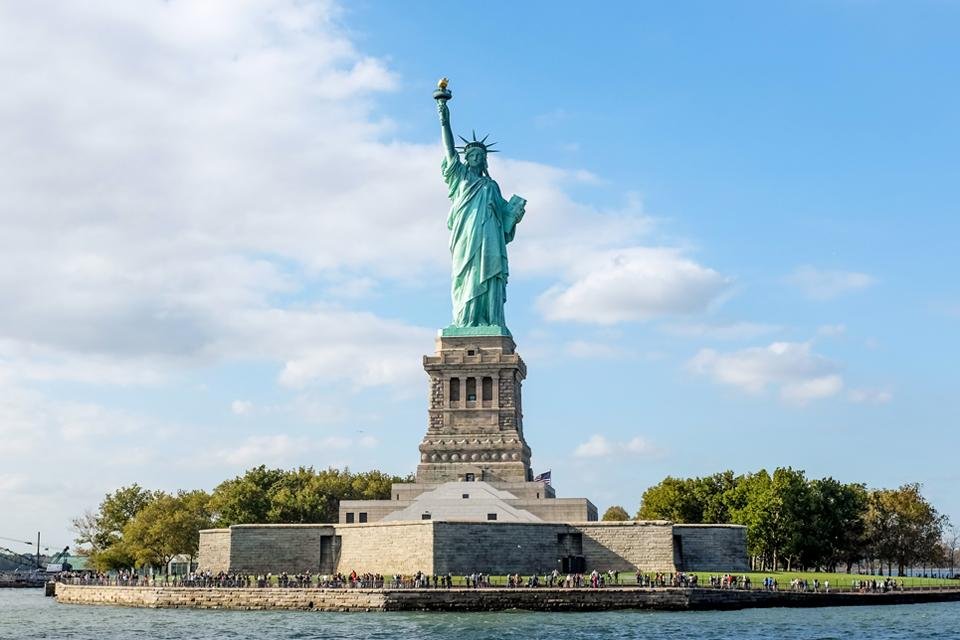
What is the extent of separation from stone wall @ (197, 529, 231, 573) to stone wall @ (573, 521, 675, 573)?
60.7 ft

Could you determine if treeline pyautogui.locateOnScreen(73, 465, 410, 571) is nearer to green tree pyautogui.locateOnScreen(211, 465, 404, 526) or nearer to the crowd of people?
green tree pyautogui.locateOnScreen(211, 465, 404, 526)

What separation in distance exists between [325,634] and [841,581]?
30956 mm

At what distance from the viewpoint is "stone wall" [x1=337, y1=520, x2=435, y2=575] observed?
195 ft

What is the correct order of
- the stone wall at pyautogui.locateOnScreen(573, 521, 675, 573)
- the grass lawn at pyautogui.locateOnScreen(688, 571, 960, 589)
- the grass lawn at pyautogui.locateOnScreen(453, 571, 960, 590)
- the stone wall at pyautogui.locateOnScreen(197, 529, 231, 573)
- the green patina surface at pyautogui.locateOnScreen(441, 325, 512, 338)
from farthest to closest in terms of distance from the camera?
the green patina surface at pyautogui.locateOnScreen(441, 325, 512, 338) < the stone wall at pyautogui.locateOnScreen(197, 529, 231, 573) < the stone wall at pyautogui.locateOnScreen(573, 521, 675, 573) < the grass lawn at pyautogui.locateOnScreen(688, 571, 960, 589) < the grass lawn at pyautogui.locateOnScreen(453, 571, 960, 590)

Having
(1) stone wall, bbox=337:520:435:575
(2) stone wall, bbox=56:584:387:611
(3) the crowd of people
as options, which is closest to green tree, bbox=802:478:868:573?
(3) the crowd of people

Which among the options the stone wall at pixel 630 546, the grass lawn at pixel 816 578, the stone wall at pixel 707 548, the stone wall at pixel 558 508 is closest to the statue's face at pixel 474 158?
the stone wall at pixel 558 508

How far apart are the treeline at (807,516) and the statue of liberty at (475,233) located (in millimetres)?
20000

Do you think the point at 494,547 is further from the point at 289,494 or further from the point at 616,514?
the point at 616,514

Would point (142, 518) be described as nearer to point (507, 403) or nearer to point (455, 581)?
point (507, 403)

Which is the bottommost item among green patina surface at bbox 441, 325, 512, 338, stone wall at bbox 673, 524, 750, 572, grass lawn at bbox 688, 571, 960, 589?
grass lawn at bbox 688, 571, 960, 589

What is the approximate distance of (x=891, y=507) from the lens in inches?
3396

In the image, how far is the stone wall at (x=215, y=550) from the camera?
64500mm

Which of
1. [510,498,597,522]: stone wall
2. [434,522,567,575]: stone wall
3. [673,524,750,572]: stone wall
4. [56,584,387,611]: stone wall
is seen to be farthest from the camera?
[510,498,597,522]: stone wall

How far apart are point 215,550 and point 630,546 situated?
22.0 meters
